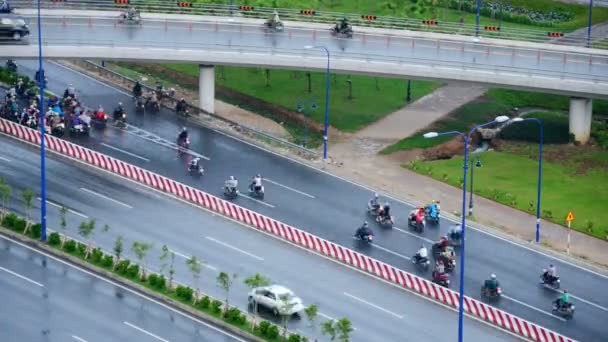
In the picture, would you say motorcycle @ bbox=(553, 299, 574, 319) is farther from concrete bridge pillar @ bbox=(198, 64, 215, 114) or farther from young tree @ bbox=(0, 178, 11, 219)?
concrete bridge pillar @ bbox=(198, 64, 215, 114)

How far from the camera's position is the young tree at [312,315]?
89.8m

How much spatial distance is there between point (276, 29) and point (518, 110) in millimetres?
21523

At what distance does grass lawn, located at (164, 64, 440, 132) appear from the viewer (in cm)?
13162

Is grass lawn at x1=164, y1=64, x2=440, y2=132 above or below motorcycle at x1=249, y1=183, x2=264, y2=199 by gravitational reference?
above

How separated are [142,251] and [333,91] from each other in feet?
140

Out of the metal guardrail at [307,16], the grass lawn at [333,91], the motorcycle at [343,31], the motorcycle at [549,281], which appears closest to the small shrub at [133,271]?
the motorcycle at [549,281]

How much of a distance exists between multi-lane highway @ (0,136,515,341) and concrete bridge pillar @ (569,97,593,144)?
32.9 meters

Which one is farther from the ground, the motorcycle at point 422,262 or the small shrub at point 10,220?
the small shrub at point 10,220

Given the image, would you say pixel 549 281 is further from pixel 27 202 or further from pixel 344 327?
pixel 27 202

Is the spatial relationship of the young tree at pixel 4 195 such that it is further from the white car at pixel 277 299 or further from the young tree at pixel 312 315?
the young tree at pixel 312 315

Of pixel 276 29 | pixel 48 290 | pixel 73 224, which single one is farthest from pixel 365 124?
pixel 48 290

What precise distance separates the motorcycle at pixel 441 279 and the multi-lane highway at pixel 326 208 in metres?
1.43

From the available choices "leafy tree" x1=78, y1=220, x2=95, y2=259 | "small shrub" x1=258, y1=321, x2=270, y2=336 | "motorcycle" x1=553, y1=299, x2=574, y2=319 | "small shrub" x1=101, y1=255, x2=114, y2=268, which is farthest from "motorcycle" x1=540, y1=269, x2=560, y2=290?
"leafy tree" x1=78, y1=220, x2=95, y2=259

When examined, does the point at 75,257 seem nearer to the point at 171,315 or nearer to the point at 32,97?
the point at 171,315
